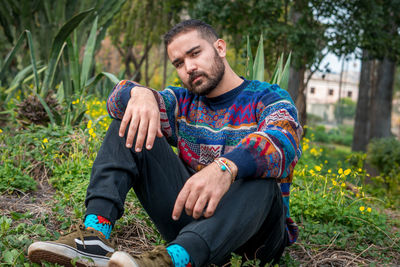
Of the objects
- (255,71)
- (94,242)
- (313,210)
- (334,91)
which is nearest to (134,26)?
(255,71)

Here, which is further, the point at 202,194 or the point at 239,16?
the point at 239,16

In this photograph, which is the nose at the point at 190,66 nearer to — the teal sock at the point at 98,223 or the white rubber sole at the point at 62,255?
the teal sock at the point at 98,223

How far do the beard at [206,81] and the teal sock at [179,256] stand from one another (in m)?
0.81

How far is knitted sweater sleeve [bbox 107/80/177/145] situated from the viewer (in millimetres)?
1845

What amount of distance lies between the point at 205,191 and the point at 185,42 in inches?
34.3

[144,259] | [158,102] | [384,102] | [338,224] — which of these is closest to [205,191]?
[144,259]

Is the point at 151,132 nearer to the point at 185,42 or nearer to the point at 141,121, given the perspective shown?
the point at 141,121

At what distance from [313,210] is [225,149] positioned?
3.44 ft

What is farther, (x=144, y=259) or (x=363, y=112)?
(x=363, y=112)

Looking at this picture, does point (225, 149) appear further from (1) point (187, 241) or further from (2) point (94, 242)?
(2) point (94, 242)

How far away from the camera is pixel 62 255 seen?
1.40 m

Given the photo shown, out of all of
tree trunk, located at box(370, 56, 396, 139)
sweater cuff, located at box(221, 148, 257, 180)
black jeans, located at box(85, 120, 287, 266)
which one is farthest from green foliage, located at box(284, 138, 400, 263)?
tree trunk, located at box(370, 56, 396, 139)

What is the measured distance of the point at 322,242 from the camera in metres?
2.34

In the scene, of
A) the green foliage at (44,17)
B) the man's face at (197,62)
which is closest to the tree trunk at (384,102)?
the green foliage at (44,17)
